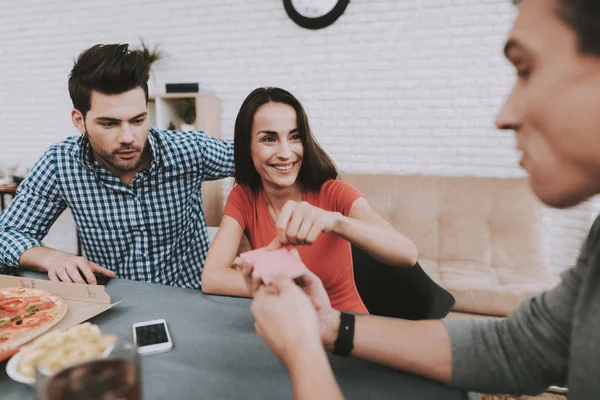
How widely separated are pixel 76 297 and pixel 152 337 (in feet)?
1.06

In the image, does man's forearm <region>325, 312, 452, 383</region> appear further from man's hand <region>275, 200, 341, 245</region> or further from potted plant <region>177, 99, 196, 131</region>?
potted plant <region>177, 99, 196, 131</region>

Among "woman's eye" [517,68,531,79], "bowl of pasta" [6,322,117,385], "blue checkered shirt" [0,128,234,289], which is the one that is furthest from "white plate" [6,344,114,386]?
"blue checkered shirt" [0,128,234,289]

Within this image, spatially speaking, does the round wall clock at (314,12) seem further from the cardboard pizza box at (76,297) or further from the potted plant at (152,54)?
the cardboard pizza box at (76,297)

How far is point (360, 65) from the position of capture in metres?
3.26

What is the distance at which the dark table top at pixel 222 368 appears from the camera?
71cm

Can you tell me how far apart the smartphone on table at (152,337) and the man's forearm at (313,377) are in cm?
34

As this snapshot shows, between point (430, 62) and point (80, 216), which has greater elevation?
point (430, 62)

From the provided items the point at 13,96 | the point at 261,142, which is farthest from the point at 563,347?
the point at 13,96

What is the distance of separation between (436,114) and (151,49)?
8.74ft

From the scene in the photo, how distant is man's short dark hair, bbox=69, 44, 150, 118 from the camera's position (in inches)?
65.4

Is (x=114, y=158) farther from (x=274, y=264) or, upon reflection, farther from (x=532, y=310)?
(x=532, y=310)

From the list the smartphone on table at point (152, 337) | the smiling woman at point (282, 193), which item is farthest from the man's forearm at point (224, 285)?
the smartphone on table at point (152, 337)

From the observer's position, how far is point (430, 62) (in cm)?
310

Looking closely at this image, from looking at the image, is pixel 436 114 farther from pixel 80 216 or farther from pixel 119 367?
pixel 119 367
